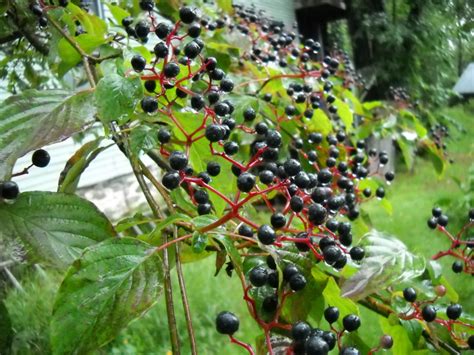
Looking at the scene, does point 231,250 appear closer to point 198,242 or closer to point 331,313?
point 198,242

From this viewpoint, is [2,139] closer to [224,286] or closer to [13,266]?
[224,286]

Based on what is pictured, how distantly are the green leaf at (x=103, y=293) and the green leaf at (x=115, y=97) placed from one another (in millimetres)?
166

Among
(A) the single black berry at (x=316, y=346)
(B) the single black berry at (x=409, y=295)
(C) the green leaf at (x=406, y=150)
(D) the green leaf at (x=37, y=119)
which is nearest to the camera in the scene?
(A) the single black berry at (x=316, y=346)

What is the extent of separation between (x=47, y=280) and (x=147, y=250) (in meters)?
3.27

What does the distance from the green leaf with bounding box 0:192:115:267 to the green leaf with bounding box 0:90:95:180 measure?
2.3 inches

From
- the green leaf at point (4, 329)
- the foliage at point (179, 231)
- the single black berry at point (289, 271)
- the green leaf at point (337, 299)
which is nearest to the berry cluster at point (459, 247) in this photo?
the foliage at point (179, 231)

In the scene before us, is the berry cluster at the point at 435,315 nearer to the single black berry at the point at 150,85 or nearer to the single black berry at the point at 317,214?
the single black berry at the point at 317,214

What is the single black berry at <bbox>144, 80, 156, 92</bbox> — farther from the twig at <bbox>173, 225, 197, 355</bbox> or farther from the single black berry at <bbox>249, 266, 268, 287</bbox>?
the single black berry at <bbox>249, 266, 268, 287</bbox>

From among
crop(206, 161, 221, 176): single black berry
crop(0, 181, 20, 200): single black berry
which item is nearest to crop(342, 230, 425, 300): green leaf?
crop(206, 161, 221, 176): single black berry

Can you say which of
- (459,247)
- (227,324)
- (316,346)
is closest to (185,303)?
(227,324)

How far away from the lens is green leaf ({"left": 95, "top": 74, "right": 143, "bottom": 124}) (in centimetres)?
61

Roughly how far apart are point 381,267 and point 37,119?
515 millimetres

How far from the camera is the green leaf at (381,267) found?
672 millimetres

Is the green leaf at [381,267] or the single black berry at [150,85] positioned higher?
the single black berry at [150,85]
